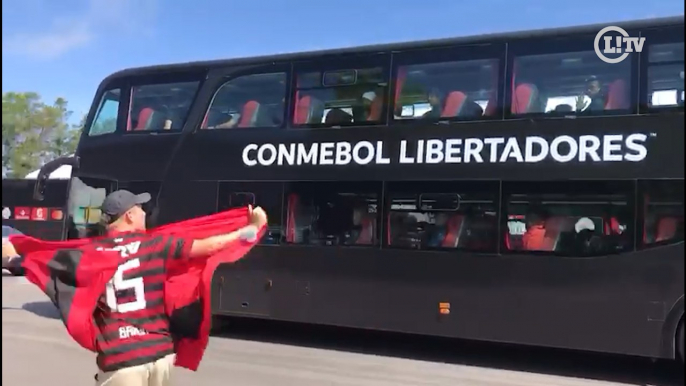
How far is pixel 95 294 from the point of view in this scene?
3510 millimetres

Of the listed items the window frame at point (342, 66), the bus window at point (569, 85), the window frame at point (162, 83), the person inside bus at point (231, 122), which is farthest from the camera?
the window frame at point (162, 83)

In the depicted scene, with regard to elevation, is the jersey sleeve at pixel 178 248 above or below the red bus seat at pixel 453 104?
below

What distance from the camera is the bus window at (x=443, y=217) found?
27.5 feet

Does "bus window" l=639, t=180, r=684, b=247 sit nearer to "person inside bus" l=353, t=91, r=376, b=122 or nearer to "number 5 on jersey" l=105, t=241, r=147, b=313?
"person inside bus" l=353, t=91, r=376, b=122

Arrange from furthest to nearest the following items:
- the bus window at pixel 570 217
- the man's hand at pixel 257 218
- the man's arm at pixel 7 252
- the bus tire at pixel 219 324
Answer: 1. the bus tire at pixel 219 324
2. the bus window at pixel 570 217
3. the man's hand at pixel 257 218
4. the man's arm at pixel 7 252

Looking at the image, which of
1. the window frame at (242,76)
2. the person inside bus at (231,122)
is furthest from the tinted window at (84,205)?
the person inside bus at (231,122)

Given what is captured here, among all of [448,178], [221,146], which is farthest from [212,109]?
[448,178]

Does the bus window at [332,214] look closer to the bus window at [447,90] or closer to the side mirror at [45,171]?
the bus window at [447,90]

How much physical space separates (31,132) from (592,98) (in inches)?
2048

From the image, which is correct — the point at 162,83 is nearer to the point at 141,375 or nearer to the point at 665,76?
the point at 665,76

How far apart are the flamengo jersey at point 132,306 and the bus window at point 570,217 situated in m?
5.50

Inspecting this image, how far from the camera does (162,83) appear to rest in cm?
1088

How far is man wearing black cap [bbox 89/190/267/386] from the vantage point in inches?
139

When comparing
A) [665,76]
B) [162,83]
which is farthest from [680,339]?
[162,83]
